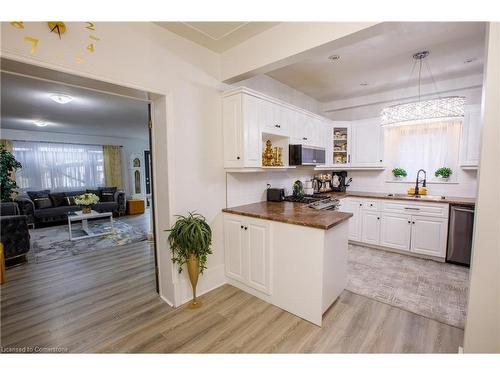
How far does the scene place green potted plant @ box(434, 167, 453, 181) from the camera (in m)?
3.67

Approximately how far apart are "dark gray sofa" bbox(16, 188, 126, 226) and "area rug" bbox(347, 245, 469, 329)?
6866 mm

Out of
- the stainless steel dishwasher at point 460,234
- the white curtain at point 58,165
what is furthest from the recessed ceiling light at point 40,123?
the stainless steel dishwasher at point 460,234

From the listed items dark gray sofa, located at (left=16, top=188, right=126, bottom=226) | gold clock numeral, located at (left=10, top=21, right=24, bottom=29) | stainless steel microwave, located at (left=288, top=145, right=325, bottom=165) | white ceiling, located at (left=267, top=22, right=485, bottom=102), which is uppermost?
white ceiling, located at (left=267, top=22, right=485, bottom=102)

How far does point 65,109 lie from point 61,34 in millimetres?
3792

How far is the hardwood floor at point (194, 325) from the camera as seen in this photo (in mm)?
1793

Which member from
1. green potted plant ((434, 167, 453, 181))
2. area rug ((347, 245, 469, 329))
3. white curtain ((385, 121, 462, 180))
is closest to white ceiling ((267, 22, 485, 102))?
white curtain ((385, 121, 462, 180))

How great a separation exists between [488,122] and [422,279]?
7.63 feet

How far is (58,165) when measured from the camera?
6840 millimetres

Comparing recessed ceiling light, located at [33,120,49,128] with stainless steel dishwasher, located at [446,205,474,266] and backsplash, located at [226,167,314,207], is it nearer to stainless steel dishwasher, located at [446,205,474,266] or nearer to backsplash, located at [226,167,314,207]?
backsplash, located at [226,167,314,207]

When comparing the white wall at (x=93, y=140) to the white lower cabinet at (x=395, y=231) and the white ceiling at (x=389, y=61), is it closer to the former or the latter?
the white ceiling at (x=389, y=61)

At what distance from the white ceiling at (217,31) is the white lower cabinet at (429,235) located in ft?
11.3

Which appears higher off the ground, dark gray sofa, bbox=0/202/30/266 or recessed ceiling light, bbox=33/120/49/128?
recessed ceiling light, bbox=33/120/49/128

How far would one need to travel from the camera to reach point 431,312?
2.18 metres

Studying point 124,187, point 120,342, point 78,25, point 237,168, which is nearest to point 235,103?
point 237,168
